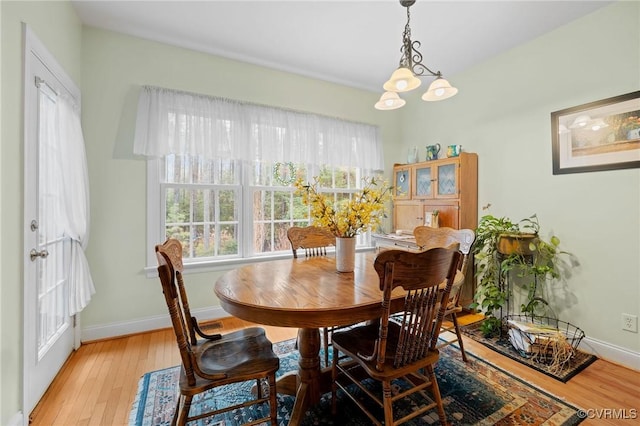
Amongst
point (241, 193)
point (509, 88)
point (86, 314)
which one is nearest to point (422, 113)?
point (509, 88)

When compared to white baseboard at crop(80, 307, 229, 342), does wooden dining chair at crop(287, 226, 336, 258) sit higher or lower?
higher

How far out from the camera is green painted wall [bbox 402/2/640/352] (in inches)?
88.4

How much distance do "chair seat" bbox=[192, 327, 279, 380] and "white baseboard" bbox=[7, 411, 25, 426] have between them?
37.3 inches

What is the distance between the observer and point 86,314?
101 inches

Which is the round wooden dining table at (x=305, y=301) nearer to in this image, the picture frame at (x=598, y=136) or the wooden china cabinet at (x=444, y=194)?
the wooden china cabinet at (x=444, y=194)

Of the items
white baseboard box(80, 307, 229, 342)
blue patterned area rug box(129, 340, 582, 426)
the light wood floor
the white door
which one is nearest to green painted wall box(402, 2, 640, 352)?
the light wood floor

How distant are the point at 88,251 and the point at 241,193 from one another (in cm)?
148

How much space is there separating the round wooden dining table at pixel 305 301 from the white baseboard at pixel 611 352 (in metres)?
1.70

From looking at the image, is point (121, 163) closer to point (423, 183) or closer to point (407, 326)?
point (407, 326)

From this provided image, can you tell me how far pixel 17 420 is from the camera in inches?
58.7

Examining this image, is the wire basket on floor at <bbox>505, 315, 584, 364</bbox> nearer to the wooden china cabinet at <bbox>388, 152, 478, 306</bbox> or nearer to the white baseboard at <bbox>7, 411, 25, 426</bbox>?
the wooden china cabinet at <bbox>388, 152, 478, 306</bbox>

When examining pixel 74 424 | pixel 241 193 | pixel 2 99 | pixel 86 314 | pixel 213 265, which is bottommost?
pixel 74 424

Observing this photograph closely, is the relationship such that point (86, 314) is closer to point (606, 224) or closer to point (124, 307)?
point (124, 307)

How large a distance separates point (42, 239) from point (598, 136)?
423cm
